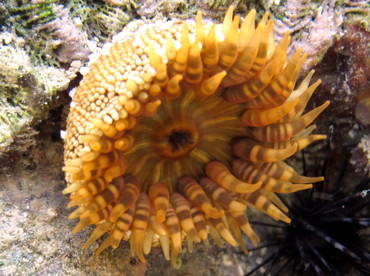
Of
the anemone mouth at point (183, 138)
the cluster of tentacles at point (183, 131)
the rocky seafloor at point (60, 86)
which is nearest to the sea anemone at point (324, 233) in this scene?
the rocky seafloor at point (60, 86)

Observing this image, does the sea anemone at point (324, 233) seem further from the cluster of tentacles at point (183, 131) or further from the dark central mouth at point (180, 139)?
the dark central mouth at point (180, 139)

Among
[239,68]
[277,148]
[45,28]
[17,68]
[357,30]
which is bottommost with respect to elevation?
[277,148]

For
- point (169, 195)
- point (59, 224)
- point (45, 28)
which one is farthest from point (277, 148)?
point (45, 28)

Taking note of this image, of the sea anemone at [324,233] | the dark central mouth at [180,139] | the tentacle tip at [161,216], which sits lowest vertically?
the sea anemone at [324,233]

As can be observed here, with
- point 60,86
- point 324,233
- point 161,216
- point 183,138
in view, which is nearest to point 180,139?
point 183,138

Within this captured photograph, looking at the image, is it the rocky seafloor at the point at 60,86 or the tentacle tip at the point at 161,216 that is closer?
the tentacle tip at the point at 161,216

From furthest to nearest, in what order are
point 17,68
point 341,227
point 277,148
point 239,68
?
point 341,227
point 277,148
point 17,68
point 239,68

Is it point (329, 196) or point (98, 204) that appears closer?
point (98, 204)

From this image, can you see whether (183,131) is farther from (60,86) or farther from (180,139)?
(60,86)

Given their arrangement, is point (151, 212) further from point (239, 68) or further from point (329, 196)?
point (329, 196)
